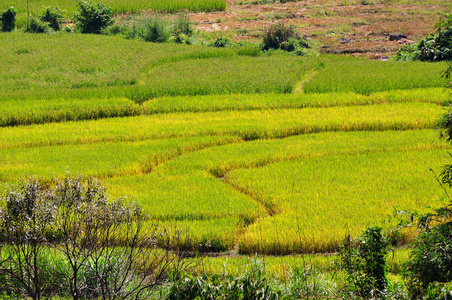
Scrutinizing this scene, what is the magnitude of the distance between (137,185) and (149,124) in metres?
4.68

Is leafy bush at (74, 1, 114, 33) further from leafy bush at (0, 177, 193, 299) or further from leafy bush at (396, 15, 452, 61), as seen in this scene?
leafy bush at (0, 177, 193, 299)

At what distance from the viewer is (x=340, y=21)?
32.8 metres

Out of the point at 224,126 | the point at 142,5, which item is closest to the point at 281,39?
the point at 142,5

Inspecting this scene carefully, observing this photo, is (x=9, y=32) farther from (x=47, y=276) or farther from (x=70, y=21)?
(x=47, y=276)

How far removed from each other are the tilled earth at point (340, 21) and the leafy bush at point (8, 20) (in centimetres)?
1126

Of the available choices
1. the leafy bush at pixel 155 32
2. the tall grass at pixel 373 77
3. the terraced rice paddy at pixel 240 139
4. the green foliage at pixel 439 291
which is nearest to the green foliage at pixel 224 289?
the green foliage at pixel 439 291

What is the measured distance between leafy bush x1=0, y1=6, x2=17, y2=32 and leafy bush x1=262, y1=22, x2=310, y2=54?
15480 millimetres

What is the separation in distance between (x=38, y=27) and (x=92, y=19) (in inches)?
132

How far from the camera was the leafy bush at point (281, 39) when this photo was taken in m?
27.0

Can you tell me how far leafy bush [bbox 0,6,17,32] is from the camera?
100 ft

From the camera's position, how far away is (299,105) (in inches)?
689

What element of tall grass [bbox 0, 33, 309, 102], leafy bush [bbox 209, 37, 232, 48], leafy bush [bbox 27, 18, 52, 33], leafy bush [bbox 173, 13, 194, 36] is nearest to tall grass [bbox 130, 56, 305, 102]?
tall grass [bbox 0, 33, 309, 102]

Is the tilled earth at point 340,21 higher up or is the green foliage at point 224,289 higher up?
the tilled earth at point 340,21

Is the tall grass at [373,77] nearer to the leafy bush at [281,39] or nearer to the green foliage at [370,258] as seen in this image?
the leafy bush at [281,39]
